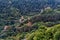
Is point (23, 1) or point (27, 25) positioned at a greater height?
point (27, 25)

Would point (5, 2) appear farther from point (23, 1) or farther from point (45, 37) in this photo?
point (45, 37)

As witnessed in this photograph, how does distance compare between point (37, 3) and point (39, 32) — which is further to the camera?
point (37, 3)

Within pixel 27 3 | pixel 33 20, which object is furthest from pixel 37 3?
pixel 33 20

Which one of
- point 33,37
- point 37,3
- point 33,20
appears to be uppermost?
point 33,37

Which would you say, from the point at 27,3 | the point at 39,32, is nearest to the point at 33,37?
the point at 39,32

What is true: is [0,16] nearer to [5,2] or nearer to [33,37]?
[5,2]

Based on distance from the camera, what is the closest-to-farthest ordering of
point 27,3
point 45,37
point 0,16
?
1. point 45,37
2. point 0,16
3. point 27,3

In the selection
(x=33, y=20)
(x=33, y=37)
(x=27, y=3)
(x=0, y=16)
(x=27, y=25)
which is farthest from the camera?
(x=27, y=3)
